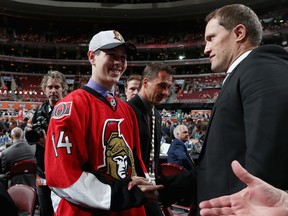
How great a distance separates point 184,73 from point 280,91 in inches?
1382

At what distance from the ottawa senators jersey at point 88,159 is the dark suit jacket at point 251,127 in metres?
0.38

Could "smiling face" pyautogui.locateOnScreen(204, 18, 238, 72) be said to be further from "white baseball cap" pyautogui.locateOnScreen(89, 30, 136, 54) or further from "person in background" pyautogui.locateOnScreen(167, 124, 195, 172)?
"person in background" pyautogui.locateOnScreen(167, 124, 195, 172)

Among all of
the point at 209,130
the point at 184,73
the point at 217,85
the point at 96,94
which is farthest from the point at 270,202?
the point at 184,73

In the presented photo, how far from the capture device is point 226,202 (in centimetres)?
103

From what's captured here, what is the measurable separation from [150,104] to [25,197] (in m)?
1.52

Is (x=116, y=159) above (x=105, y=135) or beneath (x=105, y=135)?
beneath

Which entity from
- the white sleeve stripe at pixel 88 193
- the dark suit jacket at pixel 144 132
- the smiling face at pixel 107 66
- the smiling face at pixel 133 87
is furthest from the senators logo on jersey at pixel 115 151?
the smiling face at pixel 133 87

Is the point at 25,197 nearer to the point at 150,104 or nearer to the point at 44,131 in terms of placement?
the point at 44,131

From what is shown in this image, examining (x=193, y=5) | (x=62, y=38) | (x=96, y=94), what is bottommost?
(x=96, y=94)

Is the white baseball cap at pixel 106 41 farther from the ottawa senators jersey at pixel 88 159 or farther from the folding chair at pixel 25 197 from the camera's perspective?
the folding chair at pixel 25 197

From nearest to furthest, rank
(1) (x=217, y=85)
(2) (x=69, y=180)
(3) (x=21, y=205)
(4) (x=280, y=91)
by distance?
1. (4) (x=280, y=91)
2. (2) (x=69, y=180)
3. (3) (x=21, y=205)
4. (1) (x=217, y=85)

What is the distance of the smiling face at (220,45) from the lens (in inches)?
59.5

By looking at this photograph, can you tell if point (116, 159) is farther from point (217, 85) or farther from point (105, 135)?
point (217, 85)

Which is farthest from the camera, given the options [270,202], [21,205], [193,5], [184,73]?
[184,73]
